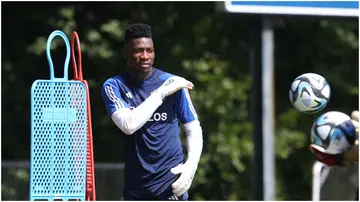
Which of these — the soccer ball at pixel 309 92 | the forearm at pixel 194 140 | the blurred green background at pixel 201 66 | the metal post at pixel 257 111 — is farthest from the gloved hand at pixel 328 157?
the blurred green background at pixel 201 66

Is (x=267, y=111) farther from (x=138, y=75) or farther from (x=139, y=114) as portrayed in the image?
(x=139, y=114)

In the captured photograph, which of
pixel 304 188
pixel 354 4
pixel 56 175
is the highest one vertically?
pixel 354 4

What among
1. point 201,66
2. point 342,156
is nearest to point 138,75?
point 342,156

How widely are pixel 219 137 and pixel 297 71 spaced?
5.95 ft

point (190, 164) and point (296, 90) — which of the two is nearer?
point (190, 164)

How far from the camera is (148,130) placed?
5.92 m

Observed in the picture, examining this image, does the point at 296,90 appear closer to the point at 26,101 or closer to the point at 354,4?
the point at 354,4

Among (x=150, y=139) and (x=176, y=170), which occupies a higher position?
(x=150, y=139)

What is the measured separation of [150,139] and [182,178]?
1.00 ft

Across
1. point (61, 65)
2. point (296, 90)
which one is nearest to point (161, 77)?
point (296, 90)

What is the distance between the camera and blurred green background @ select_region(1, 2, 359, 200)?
13.7 meters

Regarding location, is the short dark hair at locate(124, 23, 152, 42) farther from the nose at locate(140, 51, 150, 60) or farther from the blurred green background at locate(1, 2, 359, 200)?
the blurred green background at locate(1, 2, 359, 200)

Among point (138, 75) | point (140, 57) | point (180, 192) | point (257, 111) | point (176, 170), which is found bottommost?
point (180, 192)

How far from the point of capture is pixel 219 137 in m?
14.3
